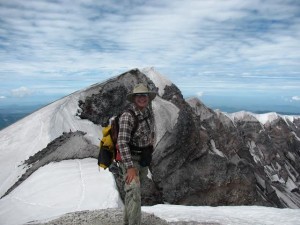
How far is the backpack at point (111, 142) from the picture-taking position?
862 cm

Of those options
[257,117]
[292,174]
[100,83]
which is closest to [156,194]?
[100,83]

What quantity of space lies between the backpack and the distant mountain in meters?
6.21

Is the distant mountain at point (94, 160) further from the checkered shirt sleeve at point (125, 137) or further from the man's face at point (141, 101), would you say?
the man's face at point (141, 101)

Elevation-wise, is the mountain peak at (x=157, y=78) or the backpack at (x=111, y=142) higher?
the mountain peak at (x=157, y=78)

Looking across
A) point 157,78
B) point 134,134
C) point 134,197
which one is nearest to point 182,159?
point 157,78

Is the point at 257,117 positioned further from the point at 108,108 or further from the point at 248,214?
the point at 248,214

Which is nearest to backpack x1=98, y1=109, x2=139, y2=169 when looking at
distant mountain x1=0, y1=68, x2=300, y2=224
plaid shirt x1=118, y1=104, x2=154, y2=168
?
plaid shirt x1=118, y1=104, x2=154, y2=168

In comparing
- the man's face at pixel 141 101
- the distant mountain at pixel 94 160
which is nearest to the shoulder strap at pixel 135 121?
the man's face at pixel 141 101

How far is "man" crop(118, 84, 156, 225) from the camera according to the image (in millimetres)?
8344

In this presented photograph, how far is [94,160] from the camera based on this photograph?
20.4 m

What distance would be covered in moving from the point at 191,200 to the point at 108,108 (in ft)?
26.5

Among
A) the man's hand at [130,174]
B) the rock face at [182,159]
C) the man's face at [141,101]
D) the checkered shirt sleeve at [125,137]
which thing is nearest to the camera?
the checkered shirt sleeve at [125,137]

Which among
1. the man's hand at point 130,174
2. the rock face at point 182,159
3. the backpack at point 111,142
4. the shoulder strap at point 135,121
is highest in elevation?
the shoulder strap at point 135,121

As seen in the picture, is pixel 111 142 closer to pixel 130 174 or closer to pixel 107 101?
pixel 130 174
